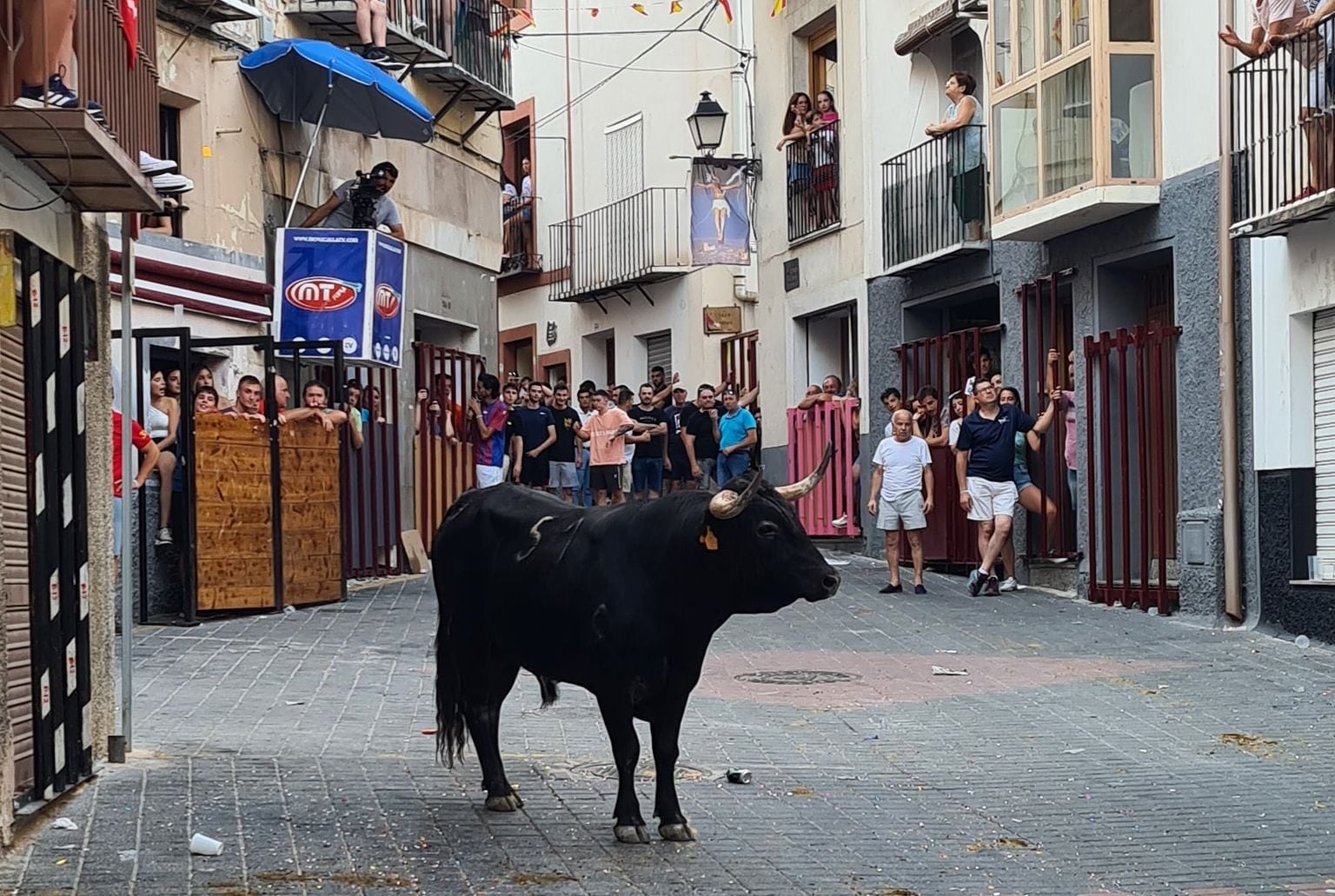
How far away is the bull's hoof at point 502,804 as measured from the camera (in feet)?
28.9

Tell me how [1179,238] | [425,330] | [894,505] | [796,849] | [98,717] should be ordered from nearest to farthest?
[796,849] < [98,717] < [1179,238] < [894,505] < [425,330]

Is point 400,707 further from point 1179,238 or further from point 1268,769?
point 1179,238

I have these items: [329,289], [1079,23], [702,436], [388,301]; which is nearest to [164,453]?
[329,289]

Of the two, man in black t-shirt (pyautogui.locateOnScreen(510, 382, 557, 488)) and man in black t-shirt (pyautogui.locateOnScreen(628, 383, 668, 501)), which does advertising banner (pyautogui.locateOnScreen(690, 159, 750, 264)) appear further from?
man in black t-shirt (pyautogui.locateOnScreen(510, 382, 557, 488))

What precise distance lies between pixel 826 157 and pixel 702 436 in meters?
3.87

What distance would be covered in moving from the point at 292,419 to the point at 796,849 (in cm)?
1068

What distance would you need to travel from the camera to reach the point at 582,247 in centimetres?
3816

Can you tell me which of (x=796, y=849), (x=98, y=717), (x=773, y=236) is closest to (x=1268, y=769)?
(x=796, y=849)

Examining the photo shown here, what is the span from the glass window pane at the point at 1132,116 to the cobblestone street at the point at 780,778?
14.4ft

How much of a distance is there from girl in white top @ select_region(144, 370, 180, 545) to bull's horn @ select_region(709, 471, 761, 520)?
948 centimetres

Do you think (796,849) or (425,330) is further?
(425,330)

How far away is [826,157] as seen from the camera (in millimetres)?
25938

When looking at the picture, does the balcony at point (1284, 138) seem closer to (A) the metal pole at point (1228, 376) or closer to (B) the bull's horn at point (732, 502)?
(A) the metal pole at point (1228, 376)

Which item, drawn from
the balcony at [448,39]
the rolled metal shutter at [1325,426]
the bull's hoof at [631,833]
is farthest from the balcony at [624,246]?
the bull's hoof at [631,833]
